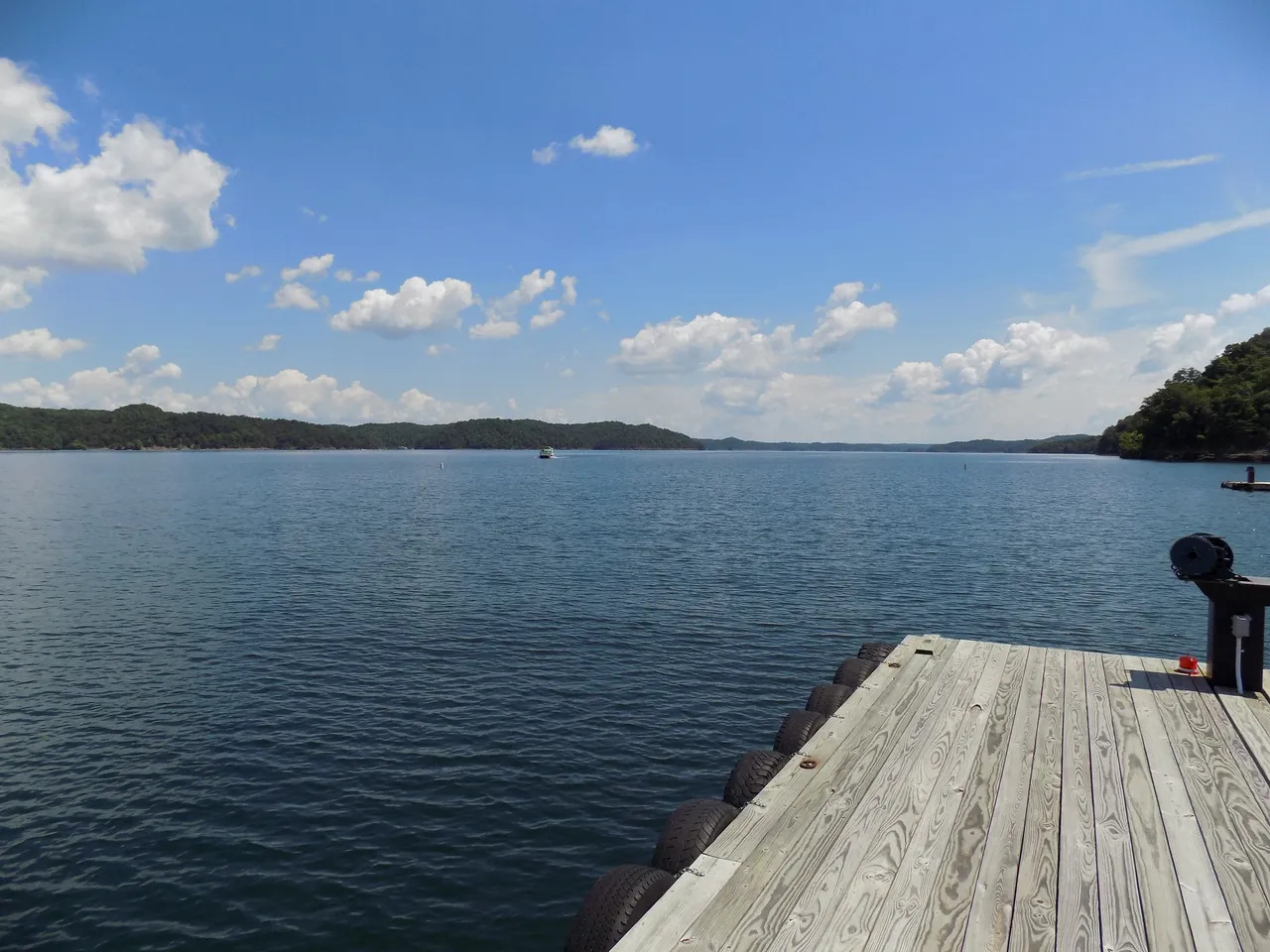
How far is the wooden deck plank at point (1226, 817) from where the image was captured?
16.0 feet

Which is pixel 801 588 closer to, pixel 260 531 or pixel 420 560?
pixel 420 560

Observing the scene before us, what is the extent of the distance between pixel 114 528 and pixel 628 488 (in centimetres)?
6086

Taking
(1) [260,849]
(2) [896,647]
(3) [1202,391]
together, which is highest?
(3) [1202,391]

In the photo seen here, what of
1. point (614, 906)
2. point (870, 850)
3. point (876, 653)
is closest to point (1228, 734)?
point (870, 850)

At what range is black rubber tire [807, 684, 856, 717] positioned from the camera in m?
10.5

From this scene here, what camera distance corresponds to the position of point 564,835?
10938mm

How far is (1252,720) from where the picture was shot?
8.43 metres

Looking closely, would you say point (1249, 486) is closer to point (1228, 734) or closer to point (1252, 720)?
point (1252, 720)

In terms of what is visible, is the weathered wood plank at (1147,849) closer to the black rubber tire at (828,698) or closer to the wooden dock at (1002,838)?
the wooden dock at (1002,838)

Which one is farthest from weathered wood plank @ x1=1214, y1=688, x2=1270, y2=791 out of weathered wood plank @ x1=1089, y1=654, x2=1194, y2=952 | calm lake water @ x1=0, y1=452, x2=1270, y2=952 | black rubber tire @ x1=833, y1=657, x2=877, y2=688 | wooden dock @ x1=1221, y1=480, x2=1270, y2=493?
wooden dock @ x1=1221, y1=480, x2=1270, y2=493

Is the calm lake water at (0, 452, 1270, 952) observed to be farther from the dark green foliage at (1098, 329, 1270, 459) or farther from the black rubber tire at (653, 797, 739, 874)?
the dark green foliage at (1098, 329, 1270, 459)

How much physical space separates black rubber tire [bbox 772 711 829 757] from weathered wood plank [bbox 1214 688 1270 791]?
14.5 feet

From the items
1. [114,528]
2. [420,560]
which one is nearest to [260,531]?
[114,528]

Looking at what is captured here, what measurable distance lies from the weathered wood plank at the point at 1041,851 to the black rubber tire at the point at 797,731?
262 centimetres
